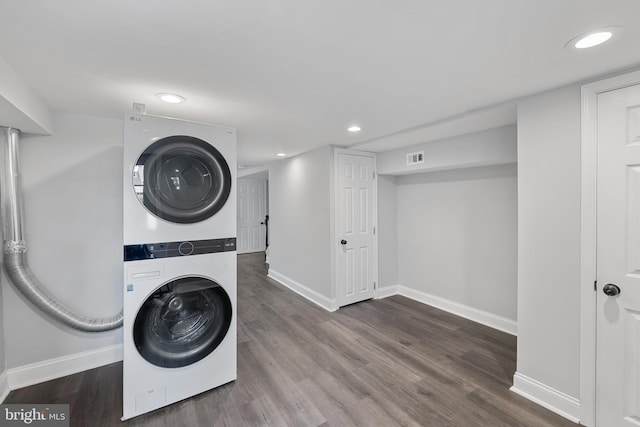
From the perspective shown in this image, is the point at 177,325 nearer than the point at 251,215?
Yes

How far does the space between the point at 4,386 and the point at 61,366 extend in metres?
0.31

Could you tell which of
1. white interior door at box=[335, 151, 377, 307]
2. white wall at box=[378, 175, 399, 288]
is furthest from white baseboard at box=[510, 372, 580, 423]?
white wall at box=[378, 175, 399, 288]

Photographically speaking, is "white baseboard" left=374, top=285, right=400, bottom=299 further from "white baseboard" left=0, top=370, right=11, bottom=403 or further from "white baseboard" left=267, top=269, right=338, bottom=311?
Answer: "white baseboard" left=0, top=370, right=11, bottom=403

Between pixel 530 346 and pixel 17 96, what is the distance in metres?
3.80

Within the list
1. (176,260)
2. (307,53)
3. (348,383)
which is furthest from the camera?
(348,383)

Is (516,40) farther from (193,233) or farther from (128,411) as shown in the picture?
(128,411)

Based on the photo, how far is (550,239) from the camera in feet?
6.21

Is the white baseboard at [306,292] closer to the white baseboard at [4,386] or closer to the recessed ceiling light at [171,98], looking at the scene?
the recessed ceiling light at [171,98]

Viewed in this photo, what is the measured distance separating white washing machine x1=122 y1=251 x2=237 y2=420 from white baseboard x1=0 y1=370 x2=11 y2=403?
1073mm

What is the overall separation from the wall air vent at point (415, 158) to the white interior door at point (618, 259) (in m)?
1.80

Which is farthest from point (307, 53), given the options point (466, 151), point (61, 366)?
point (61, 366)

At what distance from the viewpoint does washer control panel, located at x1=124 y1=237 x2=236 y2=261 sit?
1.75 metres

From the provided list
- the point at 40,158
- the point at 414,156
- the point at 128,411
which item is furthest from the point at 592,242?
the point at 40,158

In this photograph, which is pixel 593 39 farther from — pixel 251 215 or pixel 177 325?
pixel 251 215
